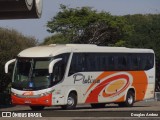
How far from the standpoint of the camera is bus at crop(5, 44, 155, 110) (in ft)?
97.8

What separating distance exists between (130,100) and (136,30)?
2869 cm

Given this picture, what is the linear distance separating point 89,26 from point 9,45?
18.3 m

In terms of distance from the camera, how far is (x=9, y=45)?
4388 cm

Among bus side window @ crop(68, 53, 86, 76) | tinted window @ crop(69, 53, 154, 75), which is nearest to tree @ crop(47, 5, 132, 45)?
tinted window @ crop(69, 53, 154, 75)

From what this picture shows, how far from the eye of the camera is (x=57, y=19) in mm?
61500

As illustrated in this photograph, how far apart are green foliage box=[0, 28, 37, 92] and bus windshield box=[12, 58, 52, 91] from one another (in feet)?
30.8

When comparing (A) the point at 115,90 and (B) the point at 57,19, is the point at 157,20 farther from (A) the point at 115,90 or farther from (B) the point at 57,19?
(A) the point at 115,90

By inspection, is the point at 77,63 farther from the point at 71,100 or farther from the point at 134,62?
the point at 134,62

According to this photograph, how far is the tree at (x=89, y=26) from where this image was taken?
195ft

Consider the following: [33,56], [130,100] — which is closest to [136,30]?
[130,100]

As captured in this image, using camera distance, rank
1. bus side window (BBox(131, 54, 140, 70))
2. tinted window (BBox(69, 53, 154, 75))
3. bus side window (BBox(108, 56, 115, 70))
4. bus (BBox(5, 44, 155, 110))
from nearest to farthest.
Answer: bus (BBox(5, 44, 155, 110)), tinted window (BBox(69, 53, 154, 75)), bus side window (BBox(108, 56, 115, 70)), bus side window (BBox(131, 54, 140, 70))

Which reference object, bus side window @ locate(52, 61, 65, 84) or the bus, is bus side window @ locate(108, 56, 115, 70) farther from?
bus side window @ locate(52, 61, 65, 84)

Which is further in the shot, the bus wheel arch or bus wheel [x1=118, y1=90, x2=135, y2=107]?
bus wheel [x1=118, y1=90, x2=135, y2=107]

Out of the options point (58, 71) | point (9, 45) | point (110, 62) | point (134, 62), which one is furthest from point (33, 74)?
point (9, 45)
